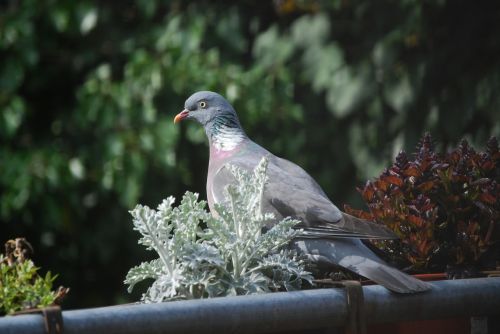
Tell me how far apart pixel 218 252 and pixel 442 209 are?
0.73 meters

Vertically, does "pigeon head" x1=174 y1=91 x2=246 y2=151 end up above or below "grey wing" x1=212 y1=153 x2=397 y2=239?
above

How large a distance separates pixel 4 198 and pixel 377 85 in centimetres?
237

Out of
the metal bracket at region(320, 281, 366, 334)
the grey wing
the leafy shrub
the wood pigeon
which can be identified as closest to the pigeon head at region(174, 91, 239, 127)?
the wood pigeon

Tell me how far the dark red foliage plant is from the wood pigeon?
0.39 feet

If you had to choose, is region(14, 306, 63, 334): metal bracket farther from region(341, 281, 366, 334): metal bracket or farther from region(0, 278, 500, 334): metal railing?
region(341, 281, 366, 334): metal bracket

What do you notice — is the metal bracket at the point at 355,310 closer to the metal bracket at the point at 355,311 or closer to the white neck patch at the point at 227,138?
the metal bracket at the point at 355,311

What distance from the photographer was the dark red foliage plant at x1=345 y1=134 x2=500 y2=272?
101 inches

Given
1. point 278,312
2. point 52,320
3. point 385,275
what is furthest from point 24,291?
point 385,275

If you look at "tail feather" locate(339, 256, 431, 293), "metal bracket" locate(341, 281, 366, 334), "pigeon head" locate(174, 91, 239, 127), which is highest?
"pigeon head" locate(174, 91, 239, 127)

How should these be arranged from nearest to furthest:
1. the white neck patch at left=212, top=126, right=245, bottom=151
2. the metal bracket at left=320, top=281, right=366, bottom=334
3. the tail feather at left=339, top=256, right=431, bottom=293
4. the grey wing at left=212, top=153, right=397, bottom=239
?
1. the metal bracket at left=320, top=281, right=366, bottom=334
2. the tail feather at left=339, top=256, right=431, bottom=293
3. the grey wing at left=212, top=153, right=397, bottom=239
4. the white neck patch at left=212, top=126, right=245, bottom=151

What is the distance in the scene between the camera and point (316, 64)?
6.02 meters

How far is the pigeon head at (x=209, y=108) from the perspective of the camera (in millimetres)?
3779

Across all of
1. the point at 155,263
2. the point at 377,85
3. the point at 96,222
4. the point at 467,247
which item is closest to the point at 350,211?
the point at 467,247

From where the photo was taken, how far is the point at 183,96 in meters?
5.86
